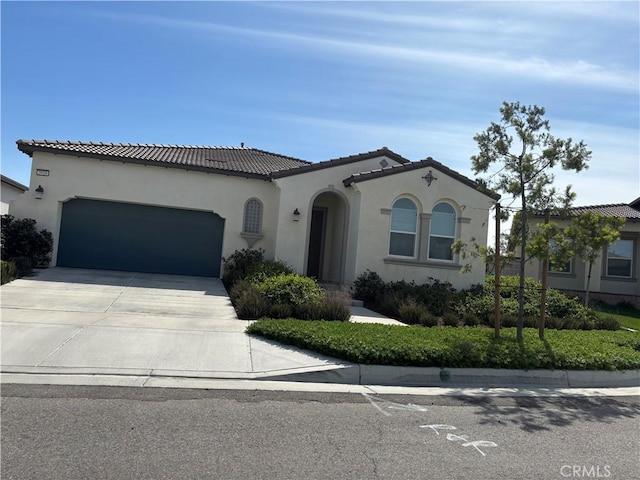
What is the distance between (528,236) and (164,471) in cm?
812

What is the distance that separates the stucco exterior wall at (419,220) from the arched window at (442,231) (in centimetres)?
19

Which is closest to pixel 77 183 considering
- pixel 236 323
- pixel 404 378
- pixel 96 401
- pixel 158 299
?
pixel 158 299

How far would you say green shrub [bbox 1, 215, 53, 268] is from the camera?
43.9 feet

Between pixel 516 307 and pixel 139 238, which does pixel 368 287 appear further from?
pixel 139 238

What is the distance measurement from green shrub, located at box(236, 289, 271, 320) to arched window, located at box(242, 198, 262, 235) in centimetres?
581

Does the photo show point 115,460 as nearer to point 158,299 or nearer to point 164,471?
point 164,471

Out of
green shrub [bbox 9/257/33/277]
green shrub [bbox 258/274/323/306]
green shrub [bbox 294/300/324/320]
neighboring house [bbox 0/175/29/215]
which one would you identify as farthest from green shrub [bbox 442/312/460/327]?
neighboring house [bbox 0/175/29/215]

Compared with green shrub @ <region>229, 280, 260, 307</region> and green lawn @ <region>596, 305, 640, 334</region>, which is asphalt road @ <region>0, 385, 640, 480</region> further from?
green lawn @ <region>596, 305, 640, 334</region>

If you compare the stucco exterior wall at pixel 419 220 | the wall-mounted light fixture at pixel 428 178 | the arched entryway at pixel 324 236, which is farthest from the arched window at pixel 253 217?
the wall-mounted light fixture at pixel 428 178

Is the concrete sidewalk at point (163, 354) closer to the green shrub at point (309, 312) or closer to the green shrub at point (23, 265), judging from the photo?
the green shrub at point (309, 312)

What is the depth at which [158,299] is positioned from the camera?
10953 millimetres

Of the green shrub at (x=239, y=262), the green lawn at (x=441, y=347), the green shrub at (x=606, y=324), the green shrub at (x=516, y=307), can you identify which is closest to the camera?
the green lawn at (x=441, y=347)

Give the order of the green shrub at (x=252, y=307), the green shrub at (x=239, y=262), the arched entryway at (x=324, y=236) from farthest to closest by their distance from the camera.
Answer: the arched entryway at (x=324, y=236) → the green shrub at (x=239, y=262) → the green shrub at (x=252, y=307)

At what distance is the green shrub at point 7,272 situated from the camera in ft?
36.2
